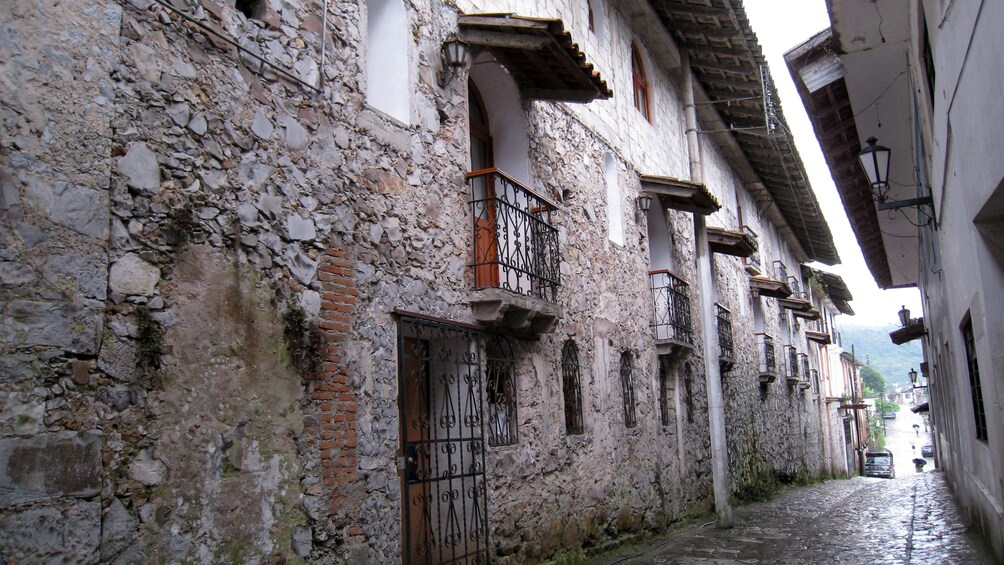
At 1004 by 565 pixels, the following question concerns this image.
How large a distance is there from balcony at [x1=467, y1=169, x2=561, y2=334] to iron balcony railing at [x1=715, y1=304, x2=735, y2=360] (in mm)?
8267

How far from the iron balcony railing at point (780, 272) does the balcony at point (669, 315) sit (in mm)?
13089

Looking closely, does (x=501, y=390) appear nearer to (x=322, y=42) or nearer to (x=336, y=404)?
(x=336, y=404)

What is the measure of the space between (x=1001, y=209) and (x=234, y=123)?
5.14 meters

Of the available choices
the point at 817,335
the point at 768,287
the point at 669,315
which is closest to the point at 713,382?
the point at 669,315

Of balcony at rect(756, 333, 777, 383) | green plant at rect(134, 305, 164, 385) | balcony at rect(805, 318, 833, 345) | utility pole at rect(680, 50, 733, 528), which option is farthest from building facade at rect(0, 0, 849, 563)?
balcony at rect(805, 318, 833, 345)

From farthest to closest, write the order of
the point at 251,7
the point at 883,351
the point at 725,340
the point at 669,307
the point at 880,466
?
the point at 883,351
the point at 880,466
the point at 725,340
the point at 669,307
the point at 251,7

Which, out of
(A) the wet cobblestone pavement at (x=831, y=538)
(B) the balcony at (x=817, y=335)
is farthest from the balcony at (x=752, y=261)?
(B) the balcony at (x=817, y=335)

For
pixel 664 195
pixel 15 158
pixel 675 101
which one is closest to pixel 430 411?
pixel 15 158

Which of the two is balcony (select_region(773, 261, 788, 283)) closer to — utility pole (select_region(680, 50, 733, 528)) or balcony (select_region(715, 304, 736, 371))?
balcony (select_region(715, 304, 736, 371))

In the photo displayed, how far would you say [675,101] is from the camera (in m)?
16.5

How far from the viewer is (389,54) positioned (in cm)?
713

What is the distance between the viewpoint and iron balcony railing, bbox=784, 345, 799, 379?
25.8 metres

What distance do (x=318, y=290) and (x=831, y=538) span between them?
8889mm

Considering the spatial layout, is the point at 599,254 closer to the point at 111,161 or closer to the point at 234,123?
the point at 234,123
